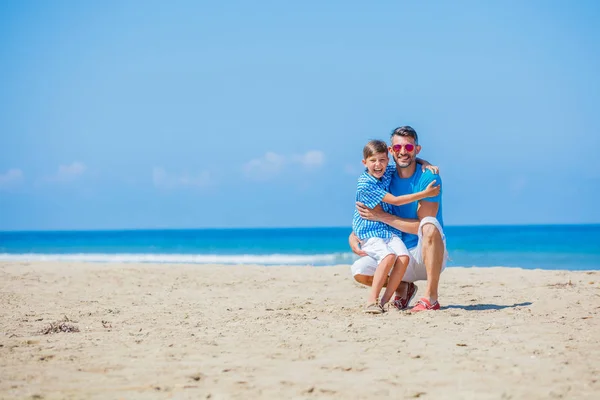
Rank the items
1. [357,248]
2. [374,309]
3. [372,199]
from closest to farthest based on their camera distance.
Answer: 1. [374,309]
2. [372,199]
3. [357,248]

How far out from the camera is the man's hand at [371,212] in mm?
5785

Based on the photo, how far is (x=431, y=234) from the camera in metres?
5.59

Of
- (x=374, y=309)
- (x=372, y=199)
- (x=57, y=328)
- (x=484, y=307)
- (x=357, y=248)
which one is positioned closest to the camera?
(x=57, y=328)

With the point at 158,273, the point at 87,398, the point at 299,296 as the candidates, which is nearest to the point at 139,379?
the point at 87,398

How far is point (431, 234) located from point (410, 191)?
47 centimetres

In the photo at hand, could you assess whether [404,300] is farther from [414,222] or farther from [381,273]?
[414,222]

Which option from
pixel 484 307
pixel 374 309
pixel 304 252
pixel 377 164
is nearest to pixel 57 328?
pixel 374 309

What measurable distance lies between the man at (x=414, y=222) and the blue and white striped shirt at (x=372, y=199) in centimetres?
8

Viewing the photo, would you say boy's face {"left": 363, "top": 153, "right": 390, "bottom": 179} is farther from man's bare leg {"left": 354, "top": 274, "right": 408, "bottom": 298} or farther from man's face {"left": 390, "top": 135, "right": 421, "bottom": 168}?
man's bare leg {"left": 354, "top": 274, "right": 408, "bottom": 298}

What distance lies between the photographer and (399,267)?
18.9 ft

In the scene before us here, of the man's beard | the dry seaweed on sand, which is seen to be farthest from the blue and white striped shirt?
the dry seaweed on sand

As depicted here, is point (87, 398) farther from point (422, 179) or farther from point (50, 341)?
point (422, 179)

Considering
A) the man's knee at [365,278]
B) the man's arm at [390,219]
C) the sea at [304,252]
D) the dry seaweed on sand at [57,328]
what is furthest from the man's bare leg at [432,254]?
the sea at [304,252]

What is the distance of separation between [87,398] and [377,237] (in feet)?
10.7
